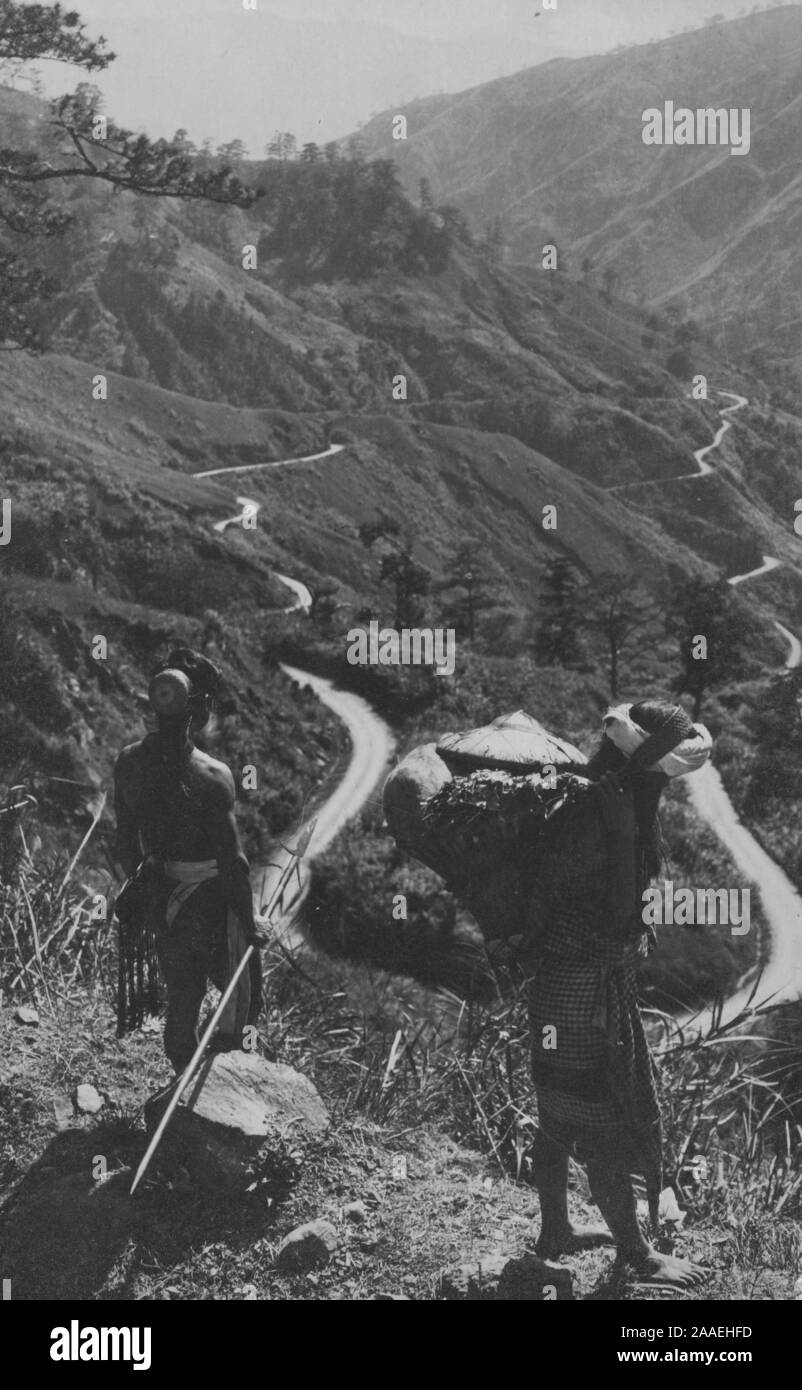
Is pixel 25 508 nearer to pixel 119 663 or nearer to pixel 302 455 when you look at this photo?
pixel 119 663

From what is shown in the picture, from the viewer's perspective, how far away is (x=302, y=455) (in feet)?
265

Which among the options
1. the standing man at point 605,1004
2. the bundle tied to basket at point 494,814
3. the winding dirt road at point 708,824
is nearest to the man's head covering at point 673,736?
the standing man at point 605,1004

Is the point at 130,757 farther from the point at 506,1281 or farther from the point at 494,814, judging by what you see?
the point at 506,1281

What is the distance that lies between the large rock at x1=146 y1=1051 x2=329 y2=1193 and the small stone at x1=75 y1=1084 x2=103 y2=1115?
22.6 inches

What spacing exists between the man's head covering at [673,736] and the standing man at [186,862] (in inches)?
63.2

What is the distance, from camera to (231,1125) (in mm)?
4766

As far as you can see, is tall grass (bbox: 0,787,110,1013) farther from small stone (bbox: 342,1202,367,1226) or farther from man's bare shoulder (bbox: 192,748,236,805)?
small stone (bbox: 342,1202,367,1226)

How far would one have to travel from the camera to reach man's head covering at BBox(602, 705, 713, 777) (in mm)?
4215

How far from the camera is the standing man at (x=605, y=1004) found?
429 centimetres

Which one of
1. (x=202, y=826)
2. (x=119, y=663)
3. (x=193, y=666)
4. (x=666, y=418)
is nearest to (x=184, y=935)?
(x=202, y=826)

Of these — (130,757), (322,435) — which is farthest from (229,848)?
Result: (322,435)

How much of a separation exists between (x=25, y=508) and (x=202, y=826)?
21594mm

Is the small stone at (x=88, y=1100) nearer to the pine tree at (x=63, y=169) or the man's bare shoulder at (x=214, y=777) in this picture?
the man's bare shoulder at (x=214, y=777)

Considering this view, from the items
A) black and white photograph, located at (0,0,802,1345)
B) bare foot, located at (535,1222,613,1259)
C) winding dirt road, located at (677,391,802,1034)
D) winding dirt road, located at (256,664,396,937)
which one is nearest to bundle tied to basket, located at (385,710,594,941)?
black and white photograph, located at (0,0,802,1345)
